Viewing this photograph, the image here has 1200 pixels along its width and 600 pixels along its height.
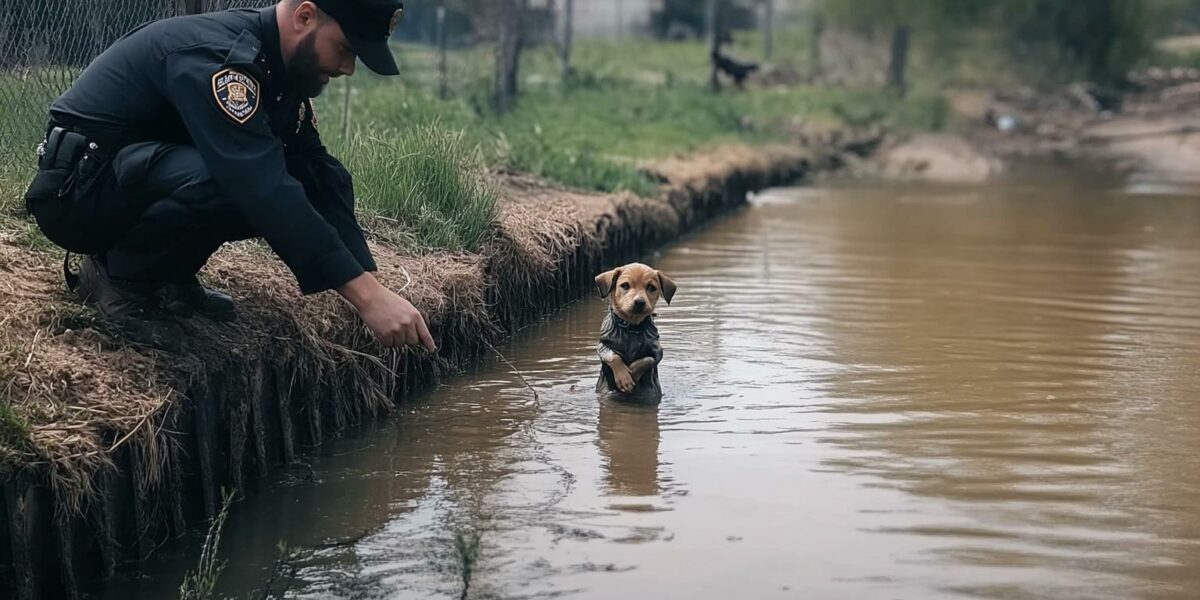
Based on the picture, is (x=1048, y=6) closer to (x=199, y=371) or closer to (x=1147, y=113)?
(x=1147, y=113)

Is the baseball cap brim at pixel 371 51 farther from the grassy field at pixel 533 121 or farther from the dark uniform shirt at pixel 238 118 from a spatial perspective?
Answer: the grassy field at pixel 533 121

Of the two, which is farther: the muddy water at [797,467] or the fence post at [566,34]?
the fence post at [566,34]

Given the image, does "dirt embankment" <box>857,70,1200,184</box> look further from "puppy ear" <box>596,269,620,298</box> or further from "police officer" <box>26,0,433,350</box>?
"police officer" <box>26,0,433,350</box>

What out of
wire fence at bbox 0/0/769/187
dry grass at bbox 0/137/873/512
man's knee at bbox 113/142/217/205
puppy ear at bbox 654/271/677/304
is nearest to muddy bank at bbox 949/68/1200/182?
wire fence at bbox 0/0/769/187

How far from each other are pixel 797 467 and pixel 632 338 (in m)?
1.40

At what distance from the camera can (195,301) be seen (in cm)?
607

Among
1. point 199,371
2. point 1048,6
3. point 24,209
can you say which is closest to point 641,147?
point 24,209

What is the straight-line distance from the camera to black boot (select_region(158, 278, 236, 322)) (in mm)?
5949

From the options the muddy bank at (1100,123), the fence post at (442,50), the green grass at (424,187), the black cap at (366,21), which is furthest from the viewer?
the muddy bank at (1100,123)

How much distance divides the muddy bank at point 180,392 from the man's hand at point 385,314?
882 mm

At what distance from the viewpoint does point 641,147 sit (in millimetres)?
16547

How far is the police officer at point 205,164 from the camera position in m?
5.02

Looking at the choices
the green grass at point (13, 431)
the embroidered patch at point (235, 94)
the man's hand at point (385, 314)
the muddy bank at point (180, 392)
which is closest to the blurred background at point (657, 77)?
the muddy bank at point (180, 392)

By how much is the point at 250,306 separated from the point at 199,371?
826mm
